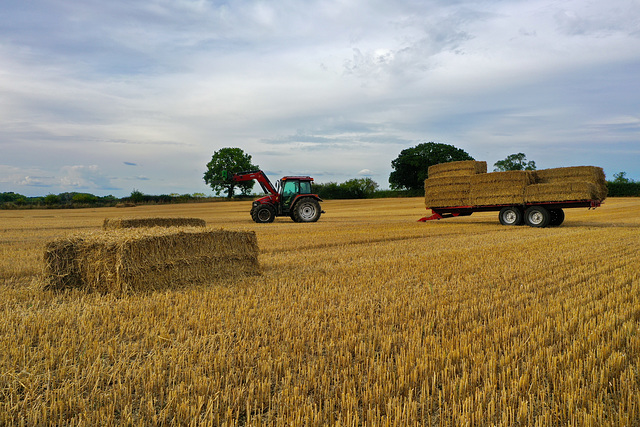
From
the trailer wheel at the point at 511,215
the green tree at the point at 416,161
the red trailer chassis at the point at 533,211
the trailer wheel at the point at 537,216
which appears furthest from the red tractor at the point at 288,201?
the green tree at the point at 416,161

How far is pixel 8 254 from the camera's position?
10172mm

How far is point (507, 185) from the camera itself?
61.2 ft

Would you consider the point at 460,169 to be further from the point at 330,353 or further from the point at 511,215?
the point at 330,353

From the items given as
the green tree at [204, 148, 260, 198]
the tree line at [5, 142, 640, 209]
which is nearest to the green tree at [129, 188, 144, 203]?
the tree line at [5, 142, 640, 209]

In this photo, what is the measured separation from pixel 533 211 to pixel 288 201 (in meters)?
10.5

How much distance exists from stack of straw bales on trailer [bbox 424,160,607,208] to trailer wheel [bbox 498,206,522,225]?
2.08 feet

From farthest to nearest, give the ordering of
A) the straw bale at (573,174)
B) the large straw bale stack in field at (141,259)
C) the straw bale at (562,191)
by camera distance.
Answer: the straw bale at (573,174) → the straw bale at (562,191) → the large straw bale stack in field at (141,259)

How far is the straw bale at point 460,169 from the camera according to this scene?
2003cm

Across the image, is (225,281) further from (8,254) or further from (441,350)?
(8,254)

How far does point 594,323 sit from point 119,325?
14.8 feet

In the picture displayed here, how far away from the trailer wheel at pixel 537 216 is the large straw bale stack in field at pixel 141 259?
1454 centimetres

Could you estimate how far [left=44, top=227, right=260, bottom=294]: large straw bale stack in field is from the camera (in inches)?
239

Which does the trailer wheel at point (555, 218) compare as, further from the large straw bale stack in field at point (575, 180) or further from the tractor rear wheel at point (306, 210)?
the tractor rear wheel at point (306, 210)

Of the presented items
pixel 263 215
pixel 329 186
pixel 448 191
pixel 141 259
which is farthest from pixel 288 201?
pixel 329 186
